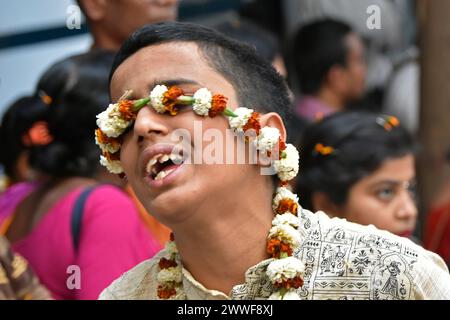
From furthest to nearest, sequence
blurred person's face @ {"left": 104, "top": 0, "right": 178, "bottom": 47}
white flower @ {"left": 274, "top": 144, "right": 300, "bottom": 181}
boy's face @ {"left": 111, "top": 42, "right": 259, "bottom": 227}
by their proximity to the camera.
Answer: blurred person's face @ {"left": 104, "top": 0, "right": 178, "bottom": 47} < white flower @ {"left": 274, "top": 144, "right": 300, "bottom": 181} < boy's face @ {"left": 111, "top": 42, "right": 259, "bottom": 227}

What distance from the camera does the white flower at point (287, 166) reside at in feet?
10.2

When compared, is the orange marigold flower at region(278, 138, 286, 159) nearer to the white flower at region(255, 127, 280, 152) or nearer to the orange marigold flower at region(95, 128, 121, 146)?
the white flower at region(255, 127, 280, 152)

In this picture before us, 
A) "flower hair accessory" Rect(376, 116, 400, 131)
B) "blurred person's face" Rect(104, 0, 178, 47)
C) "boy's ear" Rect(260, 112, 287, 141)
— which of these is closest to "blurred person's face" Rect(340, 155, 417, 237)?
"flower hair accessory" Rect(376, 116, 400, 131)

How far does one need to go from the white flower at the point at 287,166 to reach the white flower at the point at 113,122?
1.58 ft

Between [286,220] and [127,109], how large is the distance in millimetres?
588

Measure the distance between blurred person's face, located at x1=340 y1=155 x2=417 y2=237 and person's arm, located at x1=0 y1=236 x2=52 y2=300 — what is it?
5.43 ft

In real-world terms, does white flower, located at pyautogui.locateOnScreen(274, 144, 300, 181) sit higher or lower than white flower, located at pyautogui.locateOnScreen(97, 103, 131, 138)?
lower

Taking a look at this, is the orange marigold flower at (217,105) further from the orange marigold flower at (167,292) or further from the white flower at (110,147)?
the orange marigold flower at (167,292)

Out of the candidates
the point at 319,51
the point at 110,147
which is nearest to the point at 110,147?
the point at 110,147

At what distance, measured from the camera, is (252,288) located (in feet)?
9.90

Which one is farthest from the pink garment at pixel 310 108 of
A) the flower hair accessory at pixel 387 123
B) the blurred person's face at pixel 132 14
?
the blurred person's face at pixel 132 14

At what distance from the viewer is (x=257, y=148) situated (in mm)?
3041

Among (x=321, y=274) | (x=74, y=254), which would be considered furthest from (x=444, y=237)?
(x=321, y=274)

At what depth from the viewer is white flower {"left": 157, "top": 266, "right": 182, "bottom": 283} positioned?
10.4 feet
